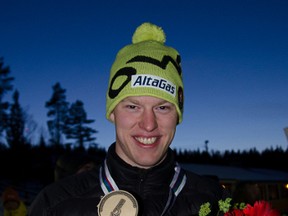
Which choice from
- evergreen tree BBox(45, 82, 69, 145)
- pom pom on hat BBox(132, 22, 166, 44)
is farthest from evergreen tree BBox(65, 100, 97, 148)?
pom pom on hat BBox(132, 22, 166, 44)

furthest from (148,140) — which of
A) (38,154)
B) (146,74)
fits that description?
(38,154)

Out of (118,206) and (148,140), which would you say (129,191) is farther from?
(118,206)

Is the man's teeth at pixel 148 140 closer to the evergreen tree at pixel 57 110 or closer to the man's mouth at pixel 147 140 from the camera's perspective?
the man's mouth at pixel 147 140

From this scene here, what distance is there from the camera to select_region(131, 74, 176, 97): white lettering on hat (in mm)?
2650

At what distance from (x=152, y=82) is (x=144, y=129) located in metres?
0.36

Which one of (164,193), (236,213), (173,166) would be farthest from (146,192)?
(236,213)

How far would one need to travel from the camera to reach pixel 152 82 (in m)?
2.66

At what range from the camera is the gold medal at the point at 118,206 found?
206 cm

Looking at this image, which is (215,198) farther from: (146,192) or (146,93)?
(146,93)

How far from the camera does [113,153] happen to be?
9.15 ft

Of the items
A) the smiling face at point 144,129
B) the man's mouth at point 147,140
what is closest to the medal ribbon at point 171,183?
the smiling face at point 144,129

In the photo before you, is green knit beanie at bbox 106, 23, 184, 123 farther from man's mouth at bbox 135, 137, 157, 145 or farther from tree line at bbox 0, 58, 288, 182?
tree line at bbox 0, 58, 288, 182

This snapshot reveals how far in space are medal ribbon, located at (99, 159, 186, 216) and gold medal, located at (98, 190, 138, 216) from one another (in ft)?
1.38

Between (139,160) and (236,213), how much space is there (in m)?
0.99
